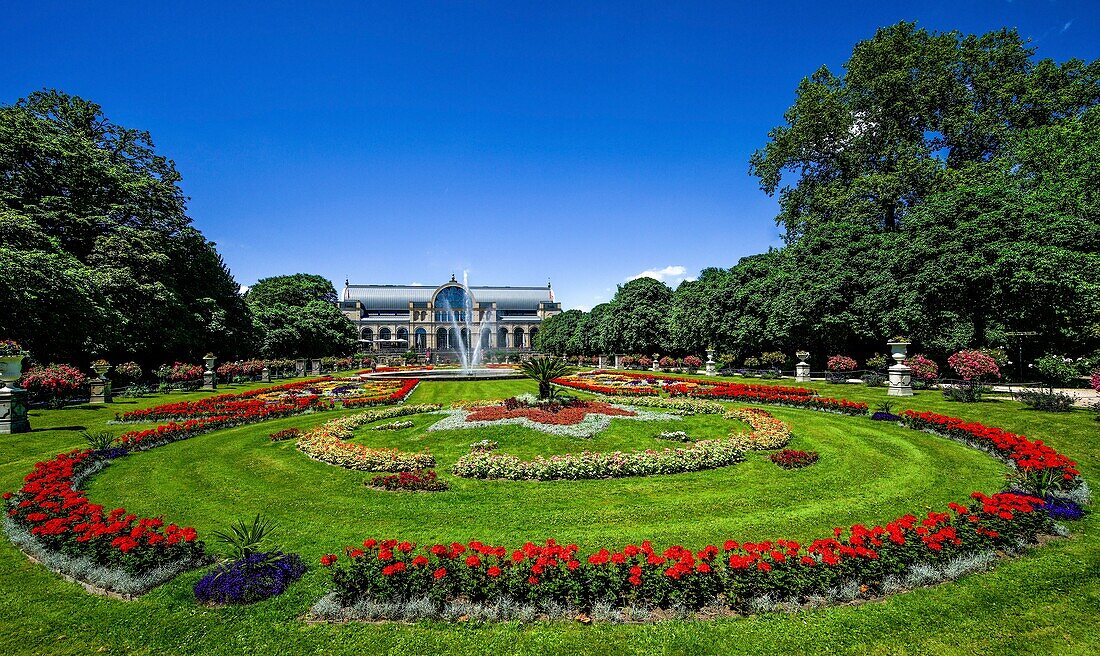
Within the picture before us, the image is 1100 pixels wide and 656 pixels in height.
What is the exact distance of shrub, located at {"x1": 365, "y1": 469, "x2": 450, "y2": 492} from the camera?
373 inches

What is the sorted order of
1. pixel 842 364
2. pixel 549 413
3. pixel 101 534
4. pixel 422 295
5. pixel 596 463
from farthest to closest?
pixel 422 295 → pixel 842 364 → pixel 549 413 → pixel 596 463 → pixel 101 534

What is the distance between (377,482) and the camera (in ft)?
32.1

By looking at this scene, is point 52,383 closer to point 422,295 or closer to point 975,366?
point 975,366

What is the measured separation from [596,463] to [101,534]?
27.0 ft

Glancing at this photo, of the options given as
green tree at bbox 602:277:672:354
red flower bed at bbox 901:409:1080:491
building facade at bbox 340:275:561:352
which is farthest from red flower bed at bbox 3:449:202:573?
building facade at bbox 340:275:561:352

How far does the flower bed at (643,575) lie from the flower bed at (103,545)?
2.33m

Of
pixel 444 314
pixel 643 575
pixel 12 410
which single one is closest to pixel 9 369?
pixel 12 410

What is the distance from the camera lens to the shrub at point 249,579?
527 cm

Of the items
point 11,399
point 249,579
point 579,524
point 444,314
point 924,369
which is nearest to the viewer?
point 249,579

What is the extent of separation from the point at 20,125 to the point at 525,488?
3872 centimetres

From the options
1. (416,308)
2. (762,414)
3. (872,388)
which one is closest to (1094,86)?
(872,388)

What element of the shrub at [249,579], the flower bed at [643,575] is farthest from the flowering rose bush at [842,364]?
the shrub at [249,579]

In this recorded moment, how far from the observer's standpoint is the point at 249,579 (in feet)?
17.7

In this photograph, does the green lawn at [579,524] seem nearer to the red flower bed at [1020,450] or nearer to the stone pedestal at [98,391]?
the red flower bed at [1020,450]
